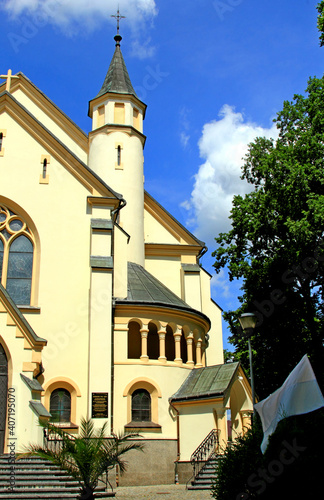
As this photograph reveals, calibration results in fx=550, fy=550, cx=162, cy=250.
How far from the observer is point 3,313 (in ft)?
55.4

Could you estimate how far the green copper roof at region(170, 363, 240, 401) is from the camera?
61.6ft

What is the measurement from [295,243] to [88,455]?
1356cm

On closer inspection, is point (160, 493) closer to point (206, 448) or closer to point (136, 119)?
point (206, 448)

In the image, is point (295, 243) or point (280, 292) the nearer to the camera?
point (295, 243)

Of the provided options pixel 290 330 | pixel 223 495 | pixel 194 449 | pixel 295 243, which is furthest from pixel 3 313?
pixel 290 330

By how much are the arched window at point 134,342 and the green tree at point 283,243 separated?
5.98m

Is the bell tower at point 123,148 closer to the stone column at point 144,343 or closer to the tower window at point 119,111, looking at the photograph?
the tower window at point 119,111

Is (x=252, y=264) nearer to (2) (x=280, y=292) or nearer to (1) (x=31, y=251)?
(2) (x=280, y=292)

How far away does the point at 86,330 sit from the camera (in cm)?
1966

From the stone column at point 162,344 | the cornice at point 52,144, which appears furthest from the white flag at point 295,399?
the cornice at point 52,144

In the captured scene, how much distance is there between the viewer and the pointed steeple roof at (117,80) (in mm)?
28141

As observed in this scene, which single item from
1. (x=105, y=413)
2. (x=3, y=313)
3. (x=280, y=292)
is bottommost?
(x=105, y=413)

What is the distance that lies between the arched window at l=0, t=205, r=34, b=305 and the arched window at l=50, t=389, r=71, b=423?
347 centimetres

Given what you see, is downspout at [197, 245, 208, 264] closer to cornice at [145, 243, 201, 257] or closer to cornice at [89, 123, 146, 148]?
cornice at [145, 243, 201, 257]
